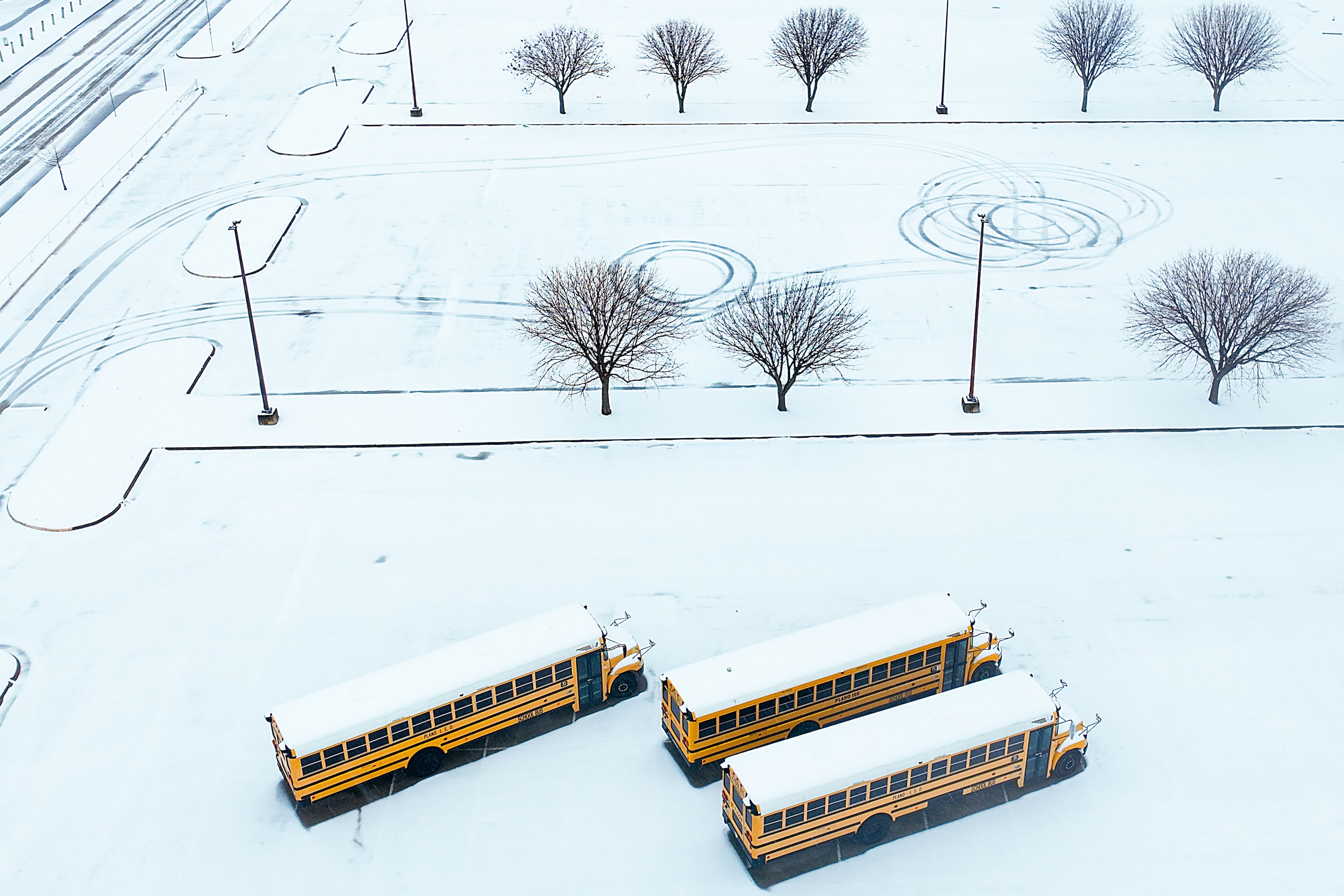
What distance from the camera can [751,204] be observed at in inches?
2581

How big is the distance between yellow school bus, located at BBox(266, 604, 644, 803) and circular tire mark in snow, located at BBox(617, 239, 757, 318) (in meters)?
22.8

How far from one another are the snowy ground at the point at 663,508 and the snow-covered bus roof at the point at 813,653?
255 cm

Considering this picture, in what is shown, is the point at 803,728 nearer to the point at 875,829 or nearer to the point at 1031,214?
the point at 875,829

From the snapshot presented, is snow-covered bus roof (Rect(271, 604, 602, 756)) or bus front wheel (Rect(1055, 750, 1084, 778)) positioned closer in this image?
snow-covered bus roof (Rect(271, 604, 602, 756))

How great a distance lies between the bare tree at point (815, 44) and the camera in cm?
7594

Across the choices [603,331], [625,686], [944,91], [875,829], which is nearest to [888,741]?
[875,829]

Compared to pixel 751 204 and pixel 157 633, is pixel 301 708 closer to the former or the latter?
pixel 157 633

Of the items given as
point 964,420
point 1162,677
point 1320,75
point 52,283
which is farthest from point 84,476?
point 1320,75

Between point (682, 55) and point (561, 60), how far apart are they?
262 inches

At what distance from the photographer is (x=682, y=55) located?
75.9 m

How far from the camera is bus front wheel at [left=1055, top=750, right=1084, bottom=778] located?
112 ft

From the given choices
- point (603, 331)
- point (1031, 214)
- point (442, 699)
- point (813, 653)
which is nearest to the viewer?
point (442, 699)

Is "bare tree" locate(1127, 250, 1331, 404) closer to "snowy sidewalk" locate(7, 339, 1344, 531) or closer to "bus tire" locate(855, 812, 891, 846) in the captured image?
"snowy sidewalk" locate(7, 339, 1344, 531)

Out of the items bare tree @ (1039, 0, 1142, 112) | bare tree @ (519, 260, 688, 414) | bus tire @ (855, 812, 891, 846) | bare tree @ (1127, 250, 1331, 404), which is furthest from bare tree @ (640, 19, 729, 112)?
bus tire @ (855, 812, 891, 846)
